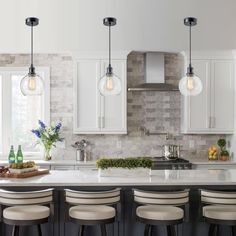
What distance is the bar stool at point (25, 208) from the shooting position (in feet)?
11.4

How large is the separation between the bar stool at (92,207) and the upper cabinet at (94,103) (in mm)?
2456

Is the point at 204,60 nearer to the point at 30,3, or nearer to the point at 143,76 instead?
the point at 143,76

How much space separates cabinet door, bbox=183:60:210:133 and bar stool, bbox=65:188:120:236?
9.07ft

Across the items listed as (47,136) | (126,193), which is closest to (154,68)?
(47,136)

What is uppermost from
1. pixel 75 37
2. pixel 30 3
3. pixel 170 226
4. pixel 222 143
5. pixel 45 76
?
pixel 30 3

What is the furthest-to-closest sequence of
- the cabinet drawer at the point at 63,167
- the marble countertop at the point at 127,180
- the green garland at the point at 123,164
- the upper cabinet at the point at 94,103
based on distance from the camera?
the upper cabinet at the point at 94,103 < the cabinet drawer at the point at 63,167 < the green garland at the point at 123,164 < the marble countertop at the point at 127,180

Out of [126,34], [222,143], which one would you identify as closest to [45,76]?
[126,34]

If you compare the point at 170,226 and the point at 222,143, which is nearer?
the point at 170,226

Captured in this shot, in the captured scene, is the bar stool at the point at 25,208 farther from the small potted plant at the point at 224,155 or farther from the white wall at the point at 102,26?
the small potted plant at the point at 224,155

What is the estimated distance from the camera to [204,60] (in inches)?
243

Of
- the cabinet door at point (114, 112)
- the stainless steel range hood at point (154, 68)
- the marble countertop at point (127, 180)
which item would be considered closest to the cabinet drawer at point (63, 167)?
the cabinet door at point (114, 112)

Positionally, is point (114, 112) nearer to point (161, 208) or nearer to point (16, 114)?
point (16, 114)

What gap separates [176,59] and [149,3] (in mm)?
959

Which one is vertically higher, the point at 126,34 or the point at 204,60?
the point at 126,34
